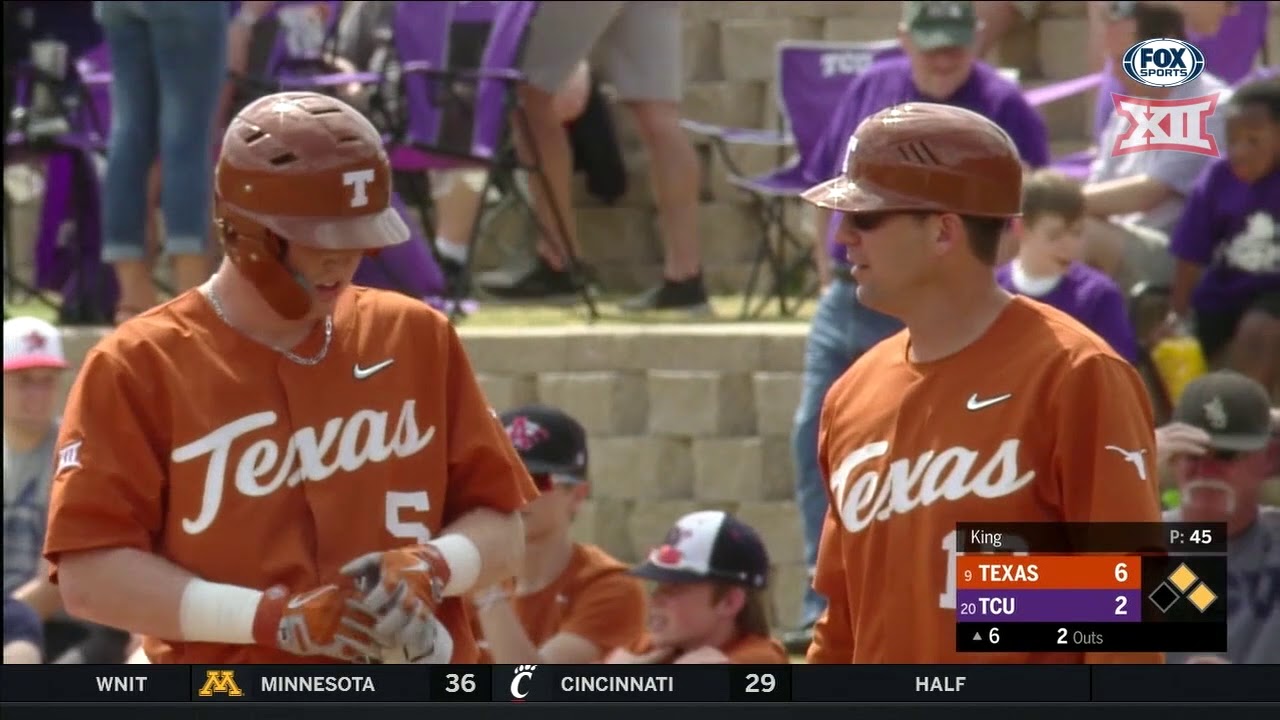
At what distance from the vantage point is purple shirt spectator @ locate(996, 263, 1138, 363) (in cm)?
482

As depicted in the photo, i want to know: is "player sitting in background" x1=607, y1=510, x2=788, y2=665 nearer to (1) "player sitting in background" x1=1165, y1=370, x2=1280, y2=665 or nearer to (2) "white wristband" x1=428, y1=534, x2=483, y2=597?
(1) "player sitting in background" x1=1165, y1=370, x2=1280, y2=665

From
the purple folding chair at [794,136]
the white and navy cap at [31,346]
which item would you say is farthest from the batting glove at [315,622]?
the purple folding chair at [794,136]

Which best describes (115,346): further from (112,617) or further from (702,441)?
(702,441)

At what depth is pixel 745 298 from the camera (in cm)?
651

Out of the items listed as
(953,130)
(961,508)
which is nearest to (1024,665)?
(961,508)

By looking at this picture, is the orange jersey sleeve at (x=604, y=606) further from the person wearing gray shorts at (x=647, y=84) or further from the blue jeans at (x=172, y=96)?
the person wearing gray shorts at (x=647, y=84)

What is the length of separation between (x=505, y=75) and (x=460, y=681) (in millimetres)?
3443

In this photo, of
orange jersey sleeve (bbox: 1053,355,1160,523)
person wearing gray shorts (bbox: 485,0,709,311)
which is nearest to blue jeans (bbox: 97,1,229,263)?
person wearing gray shorts (bbox: 485,0,709,311)

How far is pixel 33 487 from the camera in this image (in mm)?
5273

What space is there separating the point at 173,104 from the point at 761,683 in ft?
10.4

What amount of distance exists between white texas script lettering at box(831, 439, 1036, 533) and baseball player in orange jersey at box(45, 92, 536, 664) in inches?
18.1

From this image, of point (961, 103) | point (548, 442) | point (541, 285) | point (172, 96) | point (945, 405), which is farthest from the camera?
point (541, 285)

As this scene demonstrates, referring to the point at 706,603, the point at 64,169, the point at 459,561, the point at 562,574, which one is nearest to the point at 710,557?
the point at 706,603

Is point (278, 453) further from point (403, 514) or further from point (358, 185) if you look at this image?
point (358, 185)
